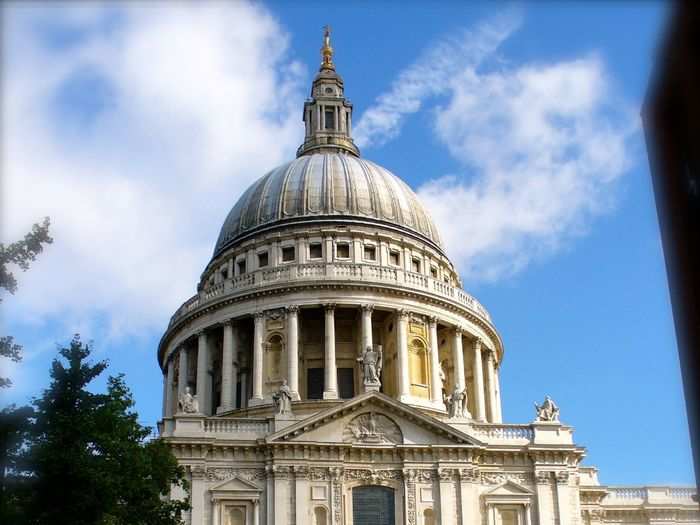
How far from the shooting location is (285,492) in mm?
50781

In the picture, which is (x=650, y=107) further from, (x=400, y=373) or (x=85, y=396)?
(x=400, y=373)

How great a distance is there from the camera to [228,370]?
66812 millimetres

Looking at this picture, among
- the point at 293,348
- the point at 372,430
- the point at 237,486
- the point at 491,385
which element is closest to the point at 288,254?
the point at 293,348

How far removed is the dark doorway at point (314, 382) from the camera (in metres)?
66.1

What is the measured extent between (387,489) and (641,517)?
1975 cm

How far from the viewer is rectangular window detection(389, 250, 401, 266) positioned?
241 feet

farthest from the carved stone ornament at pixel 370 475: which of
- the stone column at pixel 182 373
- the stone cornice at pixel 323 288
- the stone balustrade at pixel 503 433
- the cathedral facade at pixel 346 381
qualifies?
the stone column at pixel 182 373

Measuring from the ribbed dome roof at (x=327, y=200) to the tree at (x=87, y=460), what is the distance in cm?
3561

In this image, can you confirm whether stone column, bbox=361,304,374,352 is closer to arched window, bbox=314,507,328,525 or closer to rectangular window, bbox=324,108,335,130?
arched window, bbox=314,507,328,525

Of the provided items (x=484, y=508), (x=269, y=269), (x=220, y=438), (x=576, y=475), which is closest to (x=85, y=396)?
(x=220, y=438)

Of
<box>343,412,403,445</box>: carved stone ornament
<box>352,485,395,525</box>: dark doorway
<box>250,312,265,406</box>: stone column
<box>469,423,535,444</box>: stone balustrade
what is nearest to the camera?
<box>352,485,395,525</box>: dark doorway

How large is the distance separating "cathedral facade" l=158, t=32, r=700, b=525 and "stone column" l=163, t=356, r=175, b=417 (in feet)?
0.45

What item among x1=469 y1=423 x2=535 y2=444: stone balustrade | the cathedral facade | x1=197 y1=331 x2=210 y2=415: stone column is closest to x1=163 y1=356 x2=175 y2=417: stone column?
the cathedral facade

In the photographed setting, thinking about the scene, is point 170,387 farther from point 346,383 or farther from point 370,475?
point 370,475
